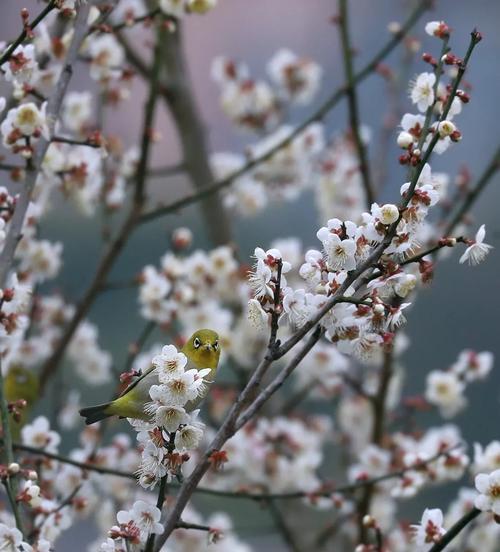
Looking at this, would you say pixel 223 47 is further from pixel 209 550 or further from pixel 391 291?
pixel 391 291

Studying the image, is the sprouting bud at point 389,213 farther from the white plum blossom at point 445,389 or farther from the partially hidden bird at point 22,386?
the white plum blossom at point 445,389

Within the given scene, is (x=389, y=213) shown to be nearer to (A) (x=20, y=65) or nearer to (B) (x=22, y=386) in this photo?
(A) (x=20, y=65)

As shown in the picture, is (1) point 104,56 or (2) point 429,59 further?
(1) point 104,56

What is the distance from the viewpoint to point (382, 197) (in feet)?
14.3

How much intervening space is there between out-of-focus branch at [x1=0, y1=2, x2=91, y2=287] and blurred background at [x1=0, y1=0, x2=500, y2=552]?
2160mm

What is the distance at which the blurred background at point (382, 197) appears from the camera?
493 centimetres

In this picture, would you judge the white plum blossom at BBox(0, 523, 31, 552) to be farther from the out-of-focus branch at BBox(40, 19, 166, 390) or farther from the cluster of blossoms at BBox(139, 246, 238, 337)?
the cluster of blossoms at BBox(139, 246, 238, 337)

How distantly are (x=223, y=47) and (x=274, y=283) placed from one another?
17.5ft

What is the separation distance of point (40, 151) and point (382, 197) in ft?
8.03

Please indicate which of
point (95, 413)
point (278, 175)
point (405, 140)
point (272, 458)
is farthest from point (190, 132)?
point (405, 140)

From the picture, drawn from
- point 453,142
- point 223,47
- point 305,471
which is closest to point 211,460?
point 453,142

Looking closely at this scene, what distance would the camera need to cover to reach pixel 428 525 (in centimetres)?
173

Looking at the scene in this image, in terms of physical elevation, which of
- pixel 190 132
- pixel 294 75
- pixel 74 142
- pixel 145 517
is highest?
pixel 294 75

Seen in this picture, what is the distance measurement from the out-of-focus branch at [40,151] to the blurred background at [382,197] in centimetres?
216
